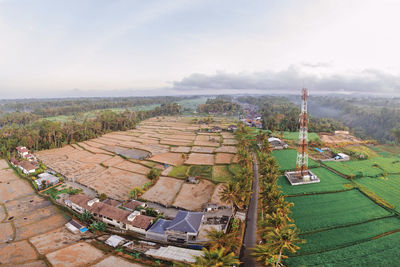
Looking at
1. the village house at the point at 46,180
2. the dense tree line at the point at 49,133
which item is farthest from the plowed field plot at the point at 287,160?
the dense tree line at the point at 49,133

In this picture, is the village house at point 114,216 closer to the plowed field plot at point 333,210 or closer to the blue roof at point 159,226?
the blue roof at point 159,226

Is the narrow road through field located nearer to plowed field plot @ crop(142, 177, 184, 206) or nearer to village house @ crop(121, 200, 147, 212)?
plowed field plot @ crop(142, 177, 184, 206)

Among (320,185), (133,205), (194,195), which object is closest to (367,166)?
(320,185)

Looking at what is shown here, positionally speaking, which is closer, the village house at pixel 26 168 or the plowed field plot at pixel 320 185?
the plowed field plot at pixel 320 185

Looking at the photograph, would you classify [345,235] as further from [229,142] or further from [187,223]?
[229,142]

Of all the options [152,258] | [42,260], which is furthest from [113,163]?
[152,258]

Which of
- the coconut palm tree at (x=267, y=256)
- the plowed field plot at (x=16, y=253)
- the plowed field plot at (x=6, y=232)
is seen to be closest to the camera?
the coconut palm tree at (x=267, y=256)
